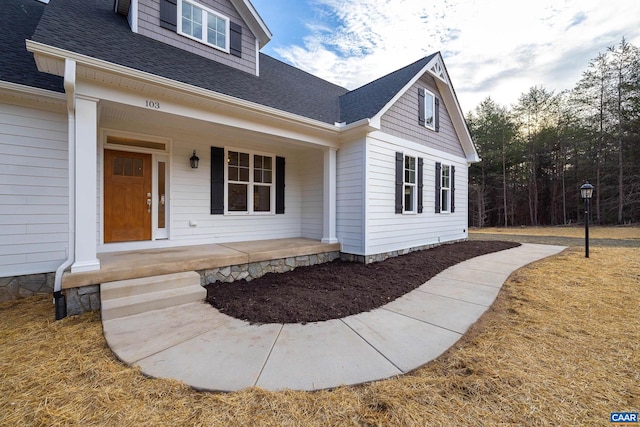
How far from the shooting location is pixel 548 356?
226 centimetres

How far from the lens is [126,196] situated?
4.91 metres

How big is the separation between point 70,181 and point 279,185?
4.06 metres

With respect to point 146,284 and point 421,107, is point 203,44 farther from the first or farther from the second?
point 421,107

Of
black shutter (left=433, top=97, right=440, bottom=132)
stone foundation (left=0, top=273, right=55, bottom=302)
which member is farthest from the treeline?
stone foundation (left=0, top=273, right=55, bottom=302)

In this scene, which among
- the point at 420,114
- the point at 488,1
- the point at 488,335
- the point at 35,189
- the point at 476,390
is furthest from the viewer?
the point at 420,114

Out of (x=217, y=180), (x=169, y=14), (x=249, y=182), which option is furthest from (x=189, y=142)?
(x=169, y=14)

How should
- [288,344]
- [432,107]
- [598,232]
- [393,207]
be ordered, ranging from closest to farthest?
[288,344] < [393,207] < [432,107] < [598,232]

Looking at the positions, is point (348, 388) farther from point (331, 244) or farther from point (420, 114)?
point (420, 114)

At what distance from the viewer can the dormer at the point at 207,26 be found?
4906 mm

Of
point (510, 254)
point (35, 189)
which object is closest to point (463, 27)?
point (510, 254)

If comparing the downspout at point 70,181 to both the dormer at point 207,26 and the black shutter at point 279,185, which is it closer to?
the dormer at point 207,26

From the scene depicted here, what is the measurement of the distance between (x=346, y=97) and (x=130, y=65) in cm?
570

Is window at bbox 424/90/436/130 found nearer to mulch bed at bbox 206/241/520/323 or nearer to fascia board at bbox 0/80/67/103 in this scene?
mulch bed at bbox 206/241/520/323

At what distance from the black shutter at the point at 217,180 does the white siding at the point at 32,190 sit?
2308 millimetres
